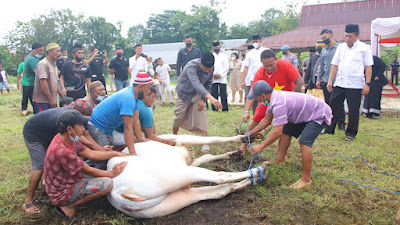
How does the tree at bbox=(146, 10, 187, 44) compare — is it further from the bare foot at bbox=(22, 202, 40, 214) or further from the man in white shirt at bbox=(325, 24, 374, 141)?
the bare foot at bbox=(22, 202, 40, 214)

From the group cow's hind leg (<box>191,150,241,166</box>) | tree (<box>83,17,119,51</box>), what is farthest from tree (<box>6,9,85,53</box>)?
cow's hind leg (<box>191,150,241,166</box>)

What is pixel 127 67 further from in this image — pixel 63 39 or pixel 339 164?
pixel 63 39

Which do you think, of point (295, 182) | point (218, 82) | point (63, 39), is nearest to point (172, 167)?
point (295, 182)

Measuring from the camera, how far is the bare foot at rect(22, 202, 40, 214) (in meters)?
2.97

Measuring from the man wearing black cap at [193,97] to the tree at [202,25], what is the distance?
707 inches

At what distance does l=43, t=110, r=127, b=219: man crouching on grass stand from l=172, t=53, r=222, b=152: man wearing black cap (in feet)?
6.40

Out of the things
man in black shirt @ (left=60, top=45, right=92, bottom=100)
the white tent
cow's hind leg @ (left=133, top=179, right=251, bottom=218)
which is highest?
the white tent

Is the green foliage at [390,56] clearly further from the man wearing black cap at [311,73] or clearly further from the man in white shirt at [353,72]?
the man in white shirt at [353,72]

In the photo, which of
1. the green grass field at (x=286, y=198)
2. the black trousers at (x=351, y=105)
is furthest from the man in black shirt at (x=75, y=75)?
the black trousers at (x=351, y=105)

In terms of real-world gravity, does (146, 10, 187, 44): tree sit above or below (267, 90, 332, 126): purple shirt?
above

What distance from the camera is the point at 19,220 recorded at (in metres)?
2.86

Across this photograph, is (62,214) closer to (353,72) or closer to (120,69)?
(353,72)

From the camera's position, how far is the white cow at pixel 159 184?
2.73 metres

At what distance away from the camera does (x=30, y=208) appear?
2990 millimetres
